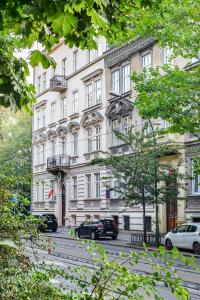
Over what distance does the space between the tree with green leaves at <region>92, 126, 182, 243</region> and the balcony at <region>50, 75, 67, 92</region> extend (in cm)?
2310

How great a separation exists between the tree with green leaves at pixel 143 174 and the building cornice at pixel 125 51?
10.6m

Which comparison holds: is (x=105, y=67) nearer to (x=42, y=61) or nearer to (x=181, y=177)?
(x=181, y=177)

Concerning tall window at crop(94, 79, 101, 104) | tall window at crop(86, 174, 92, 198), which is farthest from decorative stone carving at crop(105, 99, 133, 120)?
tall window at crop(86, 174, 92, 198)

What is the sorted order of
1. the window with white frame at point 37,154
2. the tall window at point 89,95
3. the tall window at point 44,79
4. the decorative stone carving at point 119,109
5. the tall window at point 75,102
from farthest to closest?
1. the window with white frame at point 37,154
2. the tall window at point 44,79
3. the tall window at point 75,102
4. the tall window at point 89,95
5. the decorative stone carving at point 119,109

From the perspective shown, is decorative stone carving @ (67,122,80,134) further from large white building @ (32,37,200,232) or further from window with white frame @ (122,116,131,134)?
window with white frame @ (122,116,131,134)

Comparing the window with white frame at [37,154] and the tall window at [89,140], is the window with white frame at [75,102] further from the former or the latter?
the window with white frame at [37,154]

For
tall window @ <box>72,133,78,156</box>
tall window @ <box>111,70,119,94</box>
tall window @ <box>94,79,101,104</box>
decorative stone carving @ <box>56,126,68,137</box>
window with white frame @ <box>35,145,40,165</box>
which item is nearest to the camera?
tall window @ <box>111,70,119,94</box>

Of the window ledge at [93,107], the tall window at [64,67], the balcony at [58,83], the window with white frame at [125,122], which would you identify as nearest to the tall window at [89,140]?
the window ledge at [93,107]

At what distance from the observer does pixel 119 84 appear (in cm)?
3947

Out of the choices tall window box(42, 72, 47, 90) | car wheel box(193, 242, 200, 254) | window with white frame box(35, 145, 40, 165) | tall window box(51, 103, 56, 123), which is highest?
tall window box(42, 72, 47, 90)

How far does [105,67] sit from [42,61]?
37.5 metres

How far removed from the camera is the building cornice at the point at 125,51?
116 feet

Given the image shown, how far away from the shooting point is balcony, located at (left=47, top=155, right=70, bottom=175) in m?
46.8

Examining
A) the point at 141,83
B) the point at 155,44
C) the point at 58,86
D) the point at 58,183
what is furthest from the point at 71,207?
the point at 141,83
